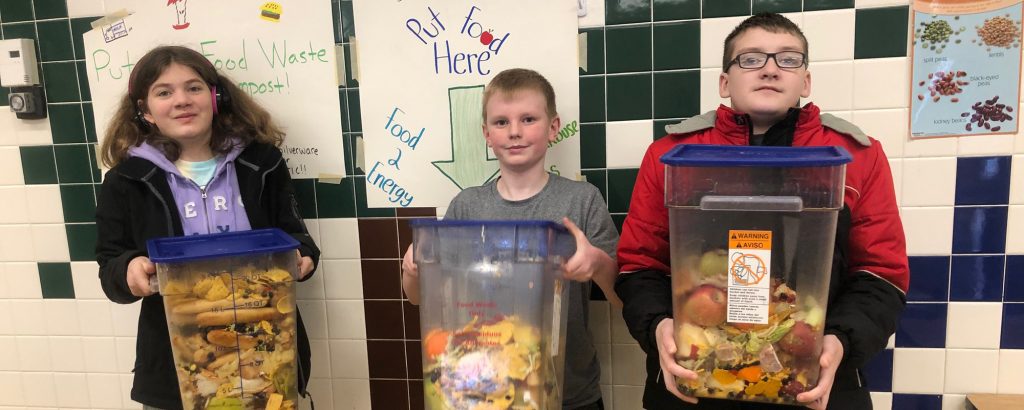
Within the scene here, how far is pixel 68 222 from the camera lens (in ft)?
6.89

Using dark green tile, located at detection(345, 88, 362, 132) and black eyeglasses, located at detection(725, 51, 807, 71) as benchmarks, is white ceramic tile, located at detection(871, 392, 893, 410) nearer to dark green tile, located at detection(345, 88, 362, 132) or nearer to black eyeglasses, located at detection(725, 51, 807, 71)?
black eyeglasses, located at detection(725, 51, 807, 71)

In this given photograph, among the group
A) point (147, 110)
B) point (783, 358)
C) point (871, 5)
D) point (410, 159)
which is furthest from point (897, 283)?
point (147, 110)

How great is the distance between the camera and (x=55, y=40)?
2027 millimetres

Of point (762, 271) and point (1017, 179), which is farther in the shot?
point (1017, 179)

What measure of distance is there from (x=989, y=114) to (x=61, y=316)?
9.81 ft

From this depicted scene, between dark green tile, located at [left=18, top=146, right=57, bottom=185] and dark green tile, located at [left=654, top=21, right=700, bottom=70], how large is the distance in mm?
2017

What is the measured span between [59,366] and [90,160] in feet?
2.51

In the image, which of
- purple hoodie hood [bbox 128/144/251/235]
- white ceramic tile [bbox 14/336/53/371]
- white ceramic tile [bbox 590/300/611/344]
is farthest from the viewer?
white ceramic tile [bbox 14/336/53/371]

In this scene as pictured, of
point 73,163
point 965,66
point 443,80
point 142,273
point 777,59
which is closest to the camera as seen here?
point 777,59

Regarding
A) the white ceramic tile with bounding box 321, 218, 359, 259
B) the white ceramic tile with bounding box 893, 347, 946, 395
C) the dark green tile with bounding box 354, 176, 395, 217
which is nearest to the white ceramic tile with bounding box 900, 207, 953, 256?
the white ceramic tile with bounding box 893, 347, 946, 395

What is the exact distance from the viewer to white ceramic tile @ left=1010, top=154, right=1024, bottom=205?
1.67m

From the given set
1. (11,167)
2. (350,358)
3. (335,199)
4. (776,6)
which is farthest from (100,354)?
(776,6)

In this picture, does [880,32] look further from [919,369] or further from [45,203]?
[45,203]

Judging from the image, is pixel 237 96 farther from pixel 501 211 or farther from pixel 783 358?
pixel 783 358
